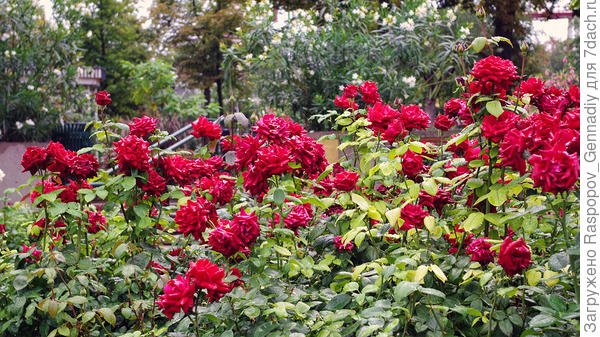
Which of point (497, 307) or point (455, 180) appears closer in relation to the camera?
point (497, 307)

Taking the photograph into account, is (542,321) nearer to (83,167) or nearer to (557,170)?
(557,170)

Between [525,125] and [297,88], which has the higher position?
[525,125]

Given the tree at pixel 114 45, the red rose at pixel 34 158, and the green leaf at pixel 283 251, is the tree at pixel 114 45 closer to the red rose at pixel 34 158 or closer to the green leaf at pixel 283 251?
the red rose at pixel 34 158

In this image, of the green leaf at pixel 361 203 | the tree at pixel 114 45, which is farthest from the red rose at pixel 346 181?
the tree at pixel 114 45

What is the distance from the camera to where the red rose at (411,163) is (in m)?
2.55

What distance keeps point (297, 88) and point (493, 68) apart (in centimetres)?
572

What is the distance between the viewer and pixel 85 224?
306 cm

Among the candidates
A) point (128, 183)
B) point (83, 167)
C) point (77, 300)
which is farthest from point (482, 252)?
point (83, 167)

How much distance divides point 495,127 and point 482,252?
0.38 meters

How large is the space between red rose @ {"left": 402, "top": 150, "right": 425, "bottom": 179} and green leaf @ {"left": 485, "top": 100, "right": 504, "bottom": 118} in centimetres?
43
